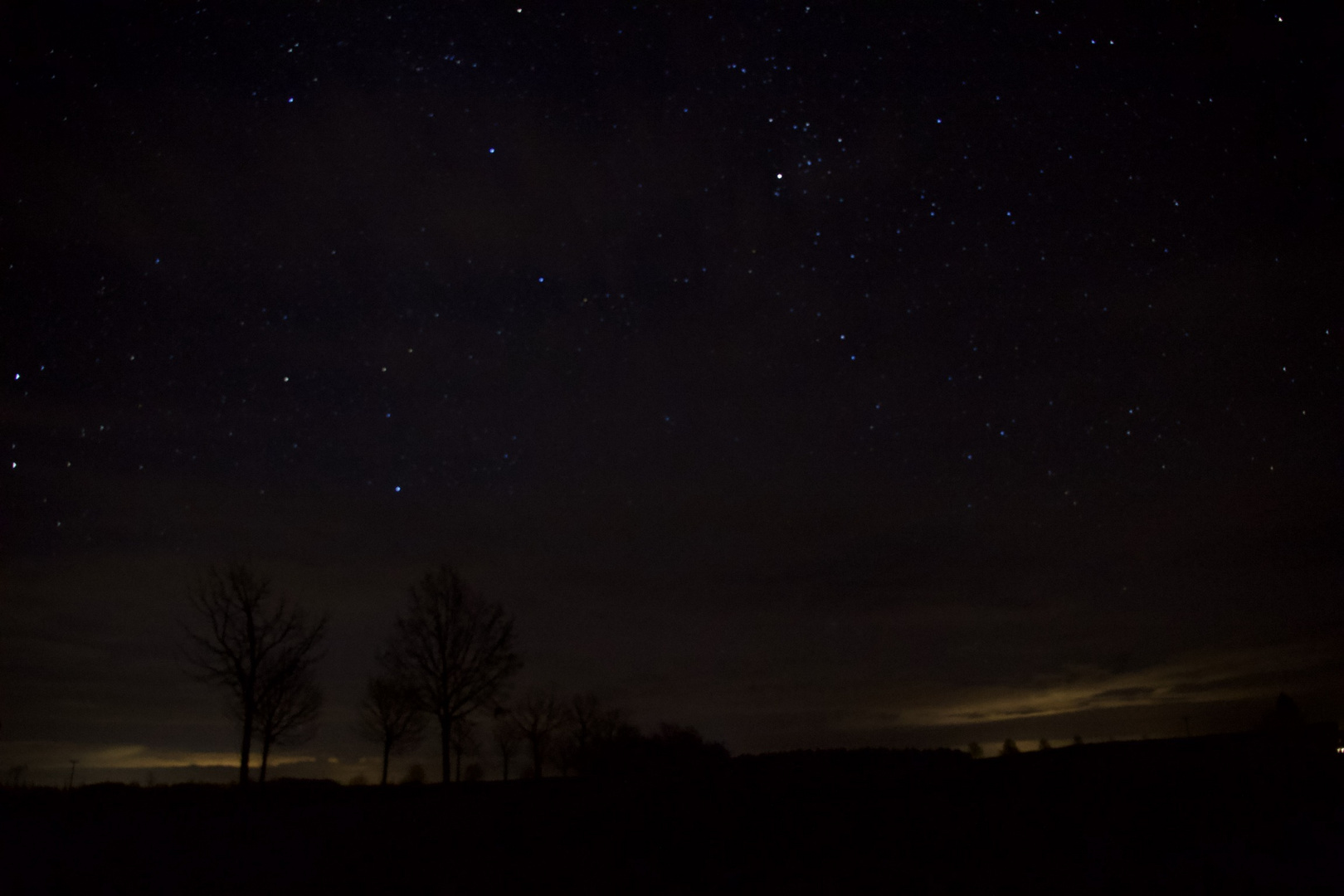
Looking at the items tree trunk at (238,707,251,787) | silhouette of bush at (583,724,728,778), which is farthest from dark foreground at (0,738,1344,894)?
silhouette of bush at (583,724,728,778)

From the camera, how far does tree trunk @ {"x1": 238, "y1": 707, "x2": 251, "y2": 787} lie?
82.2 feet

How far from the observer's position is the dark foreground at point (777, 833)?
42.5ft

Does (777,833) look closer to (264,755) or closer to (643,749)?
(264,755)

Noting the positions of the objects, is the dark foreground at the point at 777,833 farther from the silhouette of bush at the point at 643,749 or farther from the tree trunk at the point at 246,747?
the silhouette of bush at the point at 643,749

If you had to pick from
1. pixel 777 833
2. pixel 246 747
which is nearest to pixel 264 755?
pixel 246 747

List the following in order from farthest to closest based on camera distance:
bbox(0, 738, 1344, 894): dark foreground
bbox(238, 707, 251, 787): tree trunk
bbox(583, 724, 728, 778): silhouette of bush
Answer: bbox(583, 724, 728, 778): silhouette of bush < bbox(238, 707, 251, 787): tree trunk < bbox(0, 738, 1344, 894): dark foreground

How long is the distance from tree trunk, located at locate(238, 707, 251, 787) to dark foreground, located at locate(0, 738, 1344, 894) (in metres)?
4.94

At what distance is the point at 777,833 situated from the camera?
14.8 meters

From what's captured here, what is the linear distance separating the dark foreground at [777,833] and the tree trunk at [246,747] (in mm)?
4944

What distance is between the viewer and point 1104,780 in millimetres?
17281

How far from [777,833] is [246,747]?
18968 millimetres

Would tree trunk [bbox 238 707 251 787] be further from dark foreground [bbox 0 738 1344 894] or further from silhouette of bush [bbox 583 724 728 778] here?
silhouette of bush [bbox 583 724 728 778]

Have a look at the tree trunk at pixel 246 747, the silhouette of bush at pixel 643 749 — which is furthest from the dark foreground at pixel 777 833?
the silhouette of bush at pixel 643 749

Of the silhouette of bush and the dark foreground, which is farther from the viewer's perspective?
the silhouette of bush
